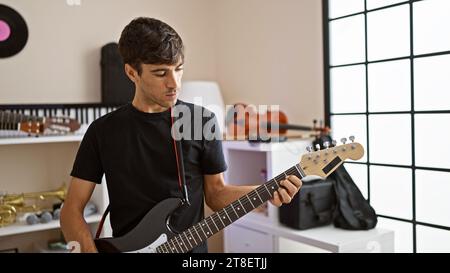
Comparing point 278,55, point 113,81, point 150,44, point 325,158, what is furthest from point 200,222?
point 278,55

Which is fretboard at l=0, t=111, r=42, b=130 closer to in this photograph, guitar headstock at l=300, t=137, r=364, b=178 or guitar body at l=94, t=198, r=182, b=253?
guitar body at l=94, t=198, r=182, b=253

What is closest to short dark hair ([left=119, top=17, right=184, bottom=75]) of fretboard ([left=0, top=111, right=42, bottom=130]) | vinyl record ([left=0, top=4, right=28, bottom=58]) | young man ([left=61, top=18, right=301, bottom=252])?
young man ([left=61, top=18, right=301, bottom=252])

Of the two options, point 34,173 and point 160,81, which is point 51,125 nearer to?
point 34,173

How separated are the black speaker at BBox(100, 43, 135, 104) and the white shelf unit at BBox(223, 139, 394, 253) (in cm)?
65

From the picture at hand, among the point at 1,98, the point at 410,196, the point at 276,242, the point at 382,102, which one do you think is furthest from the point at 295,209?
the point at 1,98

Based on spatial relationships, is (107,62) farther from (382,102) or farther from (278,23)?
(382,102)

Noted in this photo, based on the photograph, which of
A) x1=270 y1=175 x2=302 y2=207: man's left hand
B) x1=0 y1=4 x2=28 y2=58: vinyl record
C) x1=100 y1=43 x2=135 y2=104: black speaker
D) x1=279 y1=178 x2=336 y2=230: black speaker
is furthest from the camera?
x1=279 y1=178 x2=336 y2=230: black speaker

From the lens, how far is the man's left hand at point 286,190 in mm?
1061

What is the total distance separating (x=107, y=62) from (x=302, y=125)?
955 mm

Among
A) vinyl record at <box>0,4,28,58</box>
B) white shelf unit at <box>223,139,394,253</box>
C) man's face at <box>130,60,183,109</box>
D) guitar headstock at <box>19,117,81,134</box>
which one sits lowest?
white shelf unit at <box>223,139,394,253</box>

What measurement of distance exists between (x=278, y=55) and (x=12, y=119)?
3.77 feet

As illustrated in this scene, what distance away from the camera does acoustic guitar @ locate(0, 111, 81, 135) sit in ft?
4.72

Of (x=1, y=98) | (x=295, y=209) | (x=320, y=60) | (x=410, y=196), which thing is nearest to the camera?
(x=1, y=98)

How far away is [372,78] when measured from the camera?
173 centimetres
